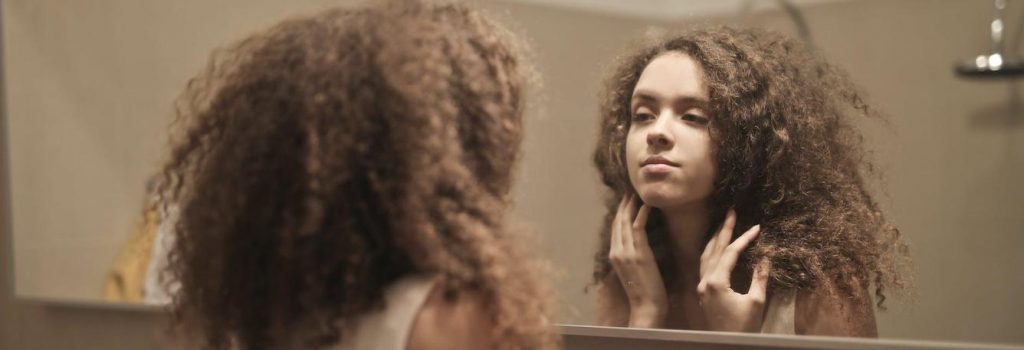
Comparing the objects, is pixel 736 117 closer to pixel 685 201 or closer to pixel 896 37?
pixel 685 201

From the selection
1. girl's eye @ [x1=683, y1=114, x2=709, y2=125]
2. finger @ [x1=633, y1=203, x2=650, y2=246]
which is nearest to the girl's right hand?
finger @ [x1=633, y1=203, x2=650, y2=246]

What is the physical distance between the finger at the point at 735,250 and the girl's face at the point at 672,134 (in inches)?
2.6

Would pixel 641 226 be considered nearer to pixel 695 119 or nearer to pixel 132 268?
pixel 695 119

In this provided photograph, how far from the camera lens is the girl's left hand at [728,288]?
1450 millimetres

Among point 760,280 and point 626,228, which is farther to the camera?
point 626,228

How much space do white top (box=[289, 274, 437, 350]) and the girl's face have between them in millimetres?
429

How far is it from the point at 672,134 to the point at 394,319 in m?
0.48

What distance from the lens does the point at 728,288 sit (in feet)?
4.82

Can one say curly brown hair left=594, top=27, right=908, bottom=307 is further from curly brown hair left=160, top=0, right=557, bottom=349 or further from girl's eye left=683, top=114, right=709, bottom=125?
curly brown hair left=160, top=0, right=557, bottom=349

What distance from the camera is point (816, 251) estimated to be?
1.44 metres

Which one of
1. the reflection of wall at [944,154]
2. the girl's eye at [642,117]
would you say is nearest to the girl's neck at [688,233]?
the girl's eye at [642,117]

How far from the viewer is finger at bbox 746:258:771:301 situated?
4.74 feet

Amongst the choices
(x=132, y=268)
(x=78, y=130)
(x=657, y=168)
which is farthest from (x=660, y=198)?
→ (x=78, y=130)

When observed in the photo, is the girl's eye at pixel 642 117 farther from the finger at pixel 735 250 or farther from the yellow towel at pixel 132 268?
the yellow towel at pixel 132 268
